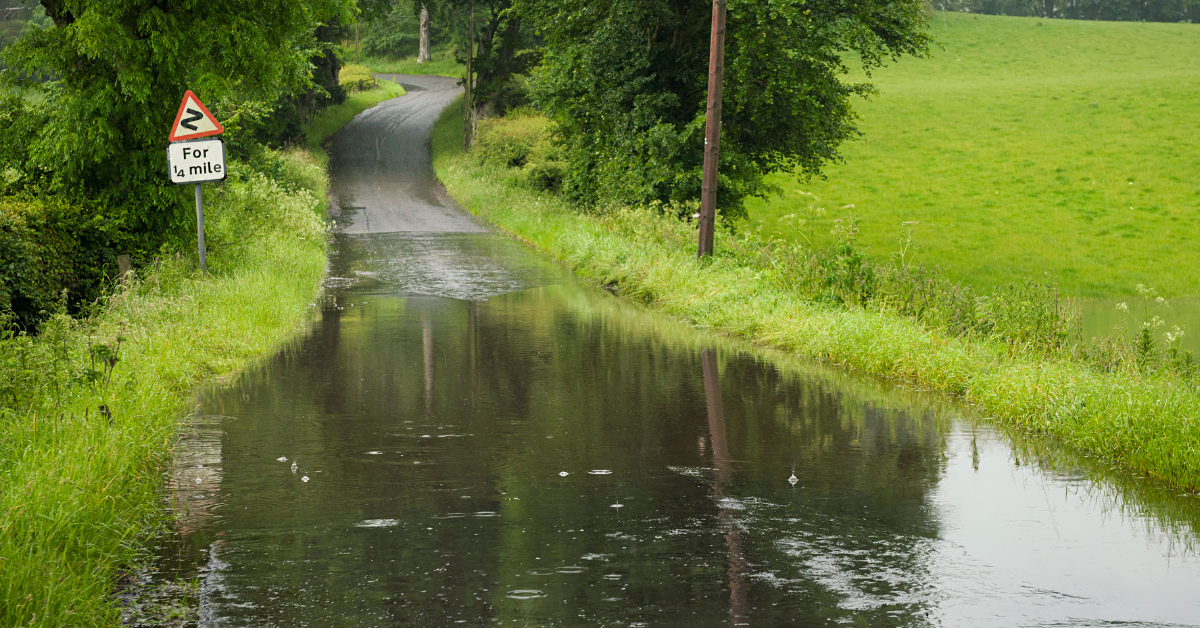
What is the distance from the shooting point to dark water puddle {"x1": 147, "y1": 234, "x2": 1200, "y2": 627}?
211 inches

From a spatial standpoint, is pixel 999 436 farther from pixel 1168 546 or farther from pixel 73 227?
pixel 73 227

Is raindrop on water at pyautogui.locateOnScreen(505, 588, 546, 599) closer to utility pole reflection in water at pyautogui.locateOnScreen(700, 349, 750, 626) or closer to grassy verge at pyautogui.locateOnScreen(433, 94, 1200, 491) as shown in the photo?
utility pole reflection in water at pyautogui.locateOnScreen(700, 349, 750, 626)

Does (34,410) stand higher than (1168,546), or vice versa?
(34,410)

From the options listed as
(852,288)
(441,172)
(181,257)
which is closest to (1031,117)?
(441,172)

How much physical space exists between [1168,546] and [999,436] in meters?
2.82

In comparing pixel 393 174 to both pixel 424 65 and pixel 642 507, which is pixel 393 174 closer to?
pixel 642 507

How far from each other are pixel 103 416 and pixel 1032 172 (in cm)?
4389

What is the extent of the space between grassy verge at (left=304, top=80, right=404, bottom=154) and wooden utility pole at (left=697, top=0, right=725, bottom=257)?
110 ft

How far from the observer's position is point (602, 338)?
14273 mm

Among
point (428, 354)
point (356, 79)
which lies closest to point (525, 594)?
point (428, 354)

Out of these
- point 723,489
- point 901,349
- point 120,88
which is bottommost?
point 723,489

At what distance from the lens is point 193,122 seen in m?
14.7

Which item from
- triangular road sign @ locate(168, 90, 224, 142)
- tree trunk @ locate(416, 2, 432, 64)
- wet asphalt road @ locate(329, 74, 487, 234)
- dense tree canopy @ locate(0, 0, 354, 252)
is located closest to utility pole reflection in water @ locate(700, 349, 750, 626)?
triangular road sign @ locate(168, 90, 224, 142)

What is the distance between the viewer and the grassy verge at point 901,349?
8.22 m
